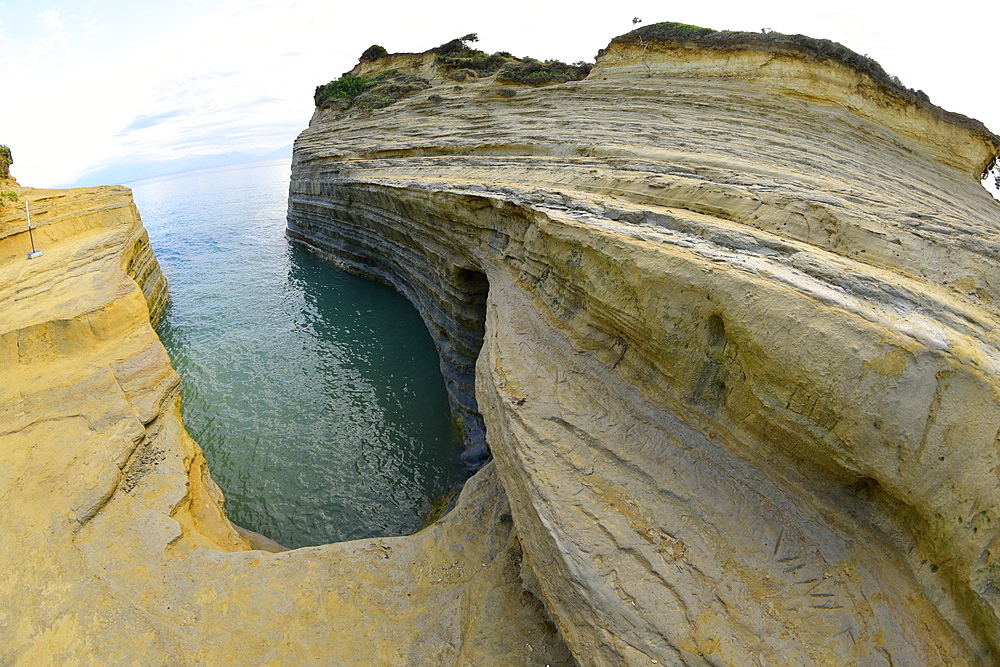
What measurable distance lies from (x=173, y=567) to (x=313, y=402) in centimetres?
532

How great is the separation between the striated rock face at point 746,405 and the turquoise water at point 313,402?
3.28 meters

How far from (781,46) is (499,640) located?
43.3ft

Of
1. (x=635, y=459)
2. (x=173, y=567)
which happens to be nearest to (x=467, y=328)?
(x=635, y=459)

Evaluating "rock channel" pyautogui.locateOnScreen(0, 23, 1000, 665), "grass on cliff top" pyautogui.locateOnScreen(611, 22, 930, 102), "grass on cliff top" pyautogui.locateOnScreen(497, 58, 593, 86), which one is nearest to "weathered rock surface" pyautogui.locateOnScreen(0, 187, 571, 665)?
"rock channel" pyautogui.locateOnScreen(0, 23, 1000, 665)

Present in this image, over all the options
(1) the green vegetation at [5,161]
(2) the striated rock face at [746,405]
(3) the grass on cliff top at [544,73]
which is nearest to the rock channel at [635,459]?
(2) the striated rock face at [746,405]

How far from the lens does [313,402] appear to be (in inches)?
391

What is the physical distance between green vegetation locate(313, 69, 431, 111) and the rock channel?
41.4ft

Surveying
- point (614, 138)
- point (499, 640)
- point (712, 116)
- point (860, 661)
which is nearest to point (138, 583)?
point (499, 640)

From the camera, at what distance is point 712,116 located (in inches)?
395

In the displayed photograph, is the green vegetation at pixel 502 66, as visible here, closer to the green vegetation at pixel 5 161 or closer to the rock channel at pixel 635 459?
the rock channel at pixel 635 459

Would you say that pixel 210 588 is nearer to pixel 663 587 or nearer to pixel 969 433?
pixel 663 587

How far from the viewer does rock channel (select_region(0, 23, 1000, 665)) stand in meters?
3.05

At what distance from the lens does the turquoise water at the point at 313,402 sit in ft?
25.0

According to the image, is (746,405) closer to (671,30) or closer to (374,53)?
(671,30)
